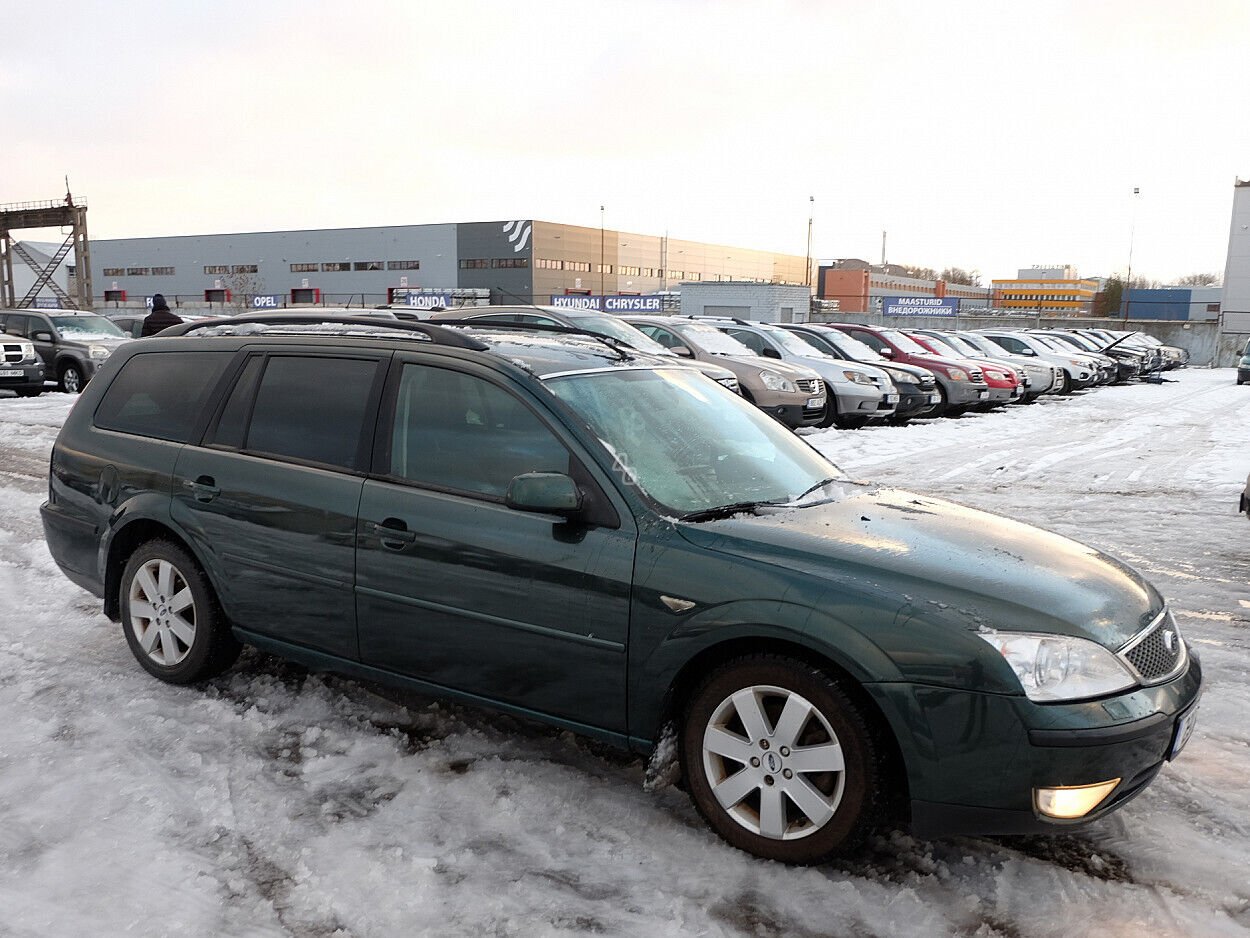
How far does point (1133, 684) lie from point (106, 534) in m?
4.32

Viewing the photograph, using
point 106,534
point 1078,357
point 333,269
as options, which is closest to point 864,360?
point 1078,357

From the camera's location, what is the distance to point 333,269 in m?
87.6

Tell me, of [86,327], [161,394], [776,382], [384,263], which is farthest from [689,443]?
[384,263]

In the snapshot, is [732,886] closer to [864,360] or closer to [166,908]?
[166,908]

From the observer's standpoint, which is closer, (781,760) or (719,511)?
(781,760)

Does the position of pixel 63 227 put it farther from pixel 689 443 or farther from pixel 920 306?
pixel 689 443

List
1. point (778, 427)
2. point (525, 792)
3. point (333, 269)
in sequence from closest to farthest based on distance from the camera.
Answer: point (525, 792) → point (778, 427) → point (333, 269)

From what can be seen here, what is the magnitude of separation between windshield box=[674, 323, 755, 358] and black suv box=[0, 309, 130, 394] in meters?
10.9

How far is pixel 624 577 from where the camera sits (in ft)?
10.5

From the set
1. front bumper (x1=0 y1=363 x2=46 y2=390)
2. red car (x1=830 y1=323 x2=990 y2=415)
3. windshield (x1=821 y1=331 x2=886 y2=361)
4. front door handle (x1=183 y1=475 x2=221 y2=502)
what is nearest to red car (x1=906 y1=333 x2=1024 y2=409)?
red car (x1=830 y1=323 x2=990 y2=415)

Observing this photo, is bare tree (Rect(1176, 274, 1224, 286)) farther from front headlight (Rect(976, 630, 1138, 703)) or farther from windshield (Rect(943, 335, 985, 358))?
front headlight (Rect(976, 630, 1138, 703))

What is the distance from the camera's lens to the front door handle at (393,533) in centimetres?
367

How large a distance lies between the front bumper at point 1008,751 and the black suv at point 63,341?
62.4 feet

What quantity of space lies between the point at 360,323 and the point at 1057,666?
3.12m
